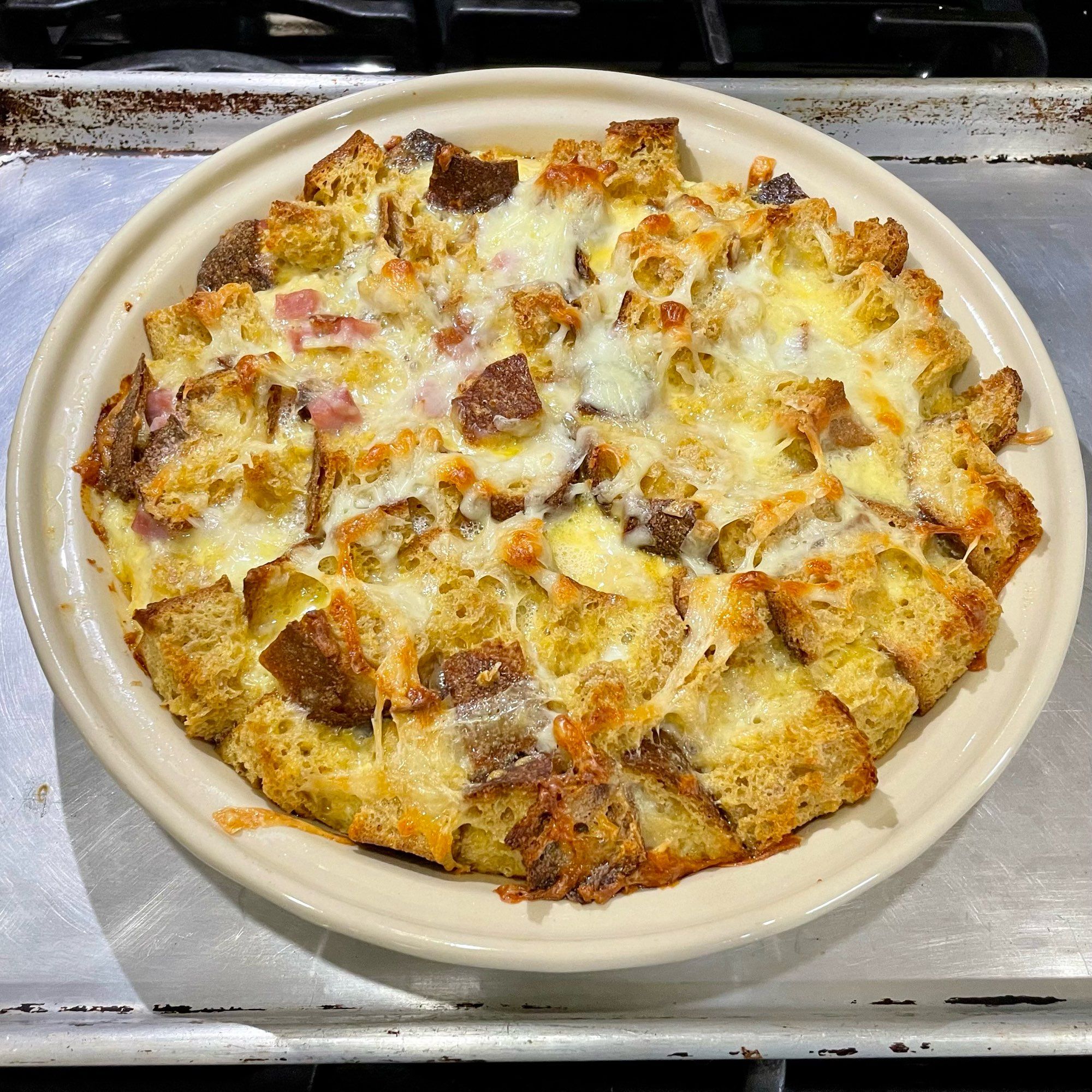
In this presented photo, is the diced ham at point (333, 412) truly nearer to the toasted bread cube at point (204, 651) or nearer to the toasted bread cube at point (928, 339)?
the toasted bread cube at point (204, 651)

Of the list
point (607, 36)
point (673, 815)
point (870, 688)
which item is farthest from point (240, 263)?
point (607, 36)

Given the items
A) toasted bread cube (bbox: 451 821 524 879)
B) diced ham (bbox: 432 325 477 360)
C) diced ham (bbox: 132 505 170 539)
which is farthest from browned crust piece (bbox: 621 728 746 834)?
diced ham (bbox: 132 505 170 539)

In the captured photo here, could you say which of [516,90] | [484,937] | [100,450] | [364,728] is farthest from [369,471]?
[516,90]

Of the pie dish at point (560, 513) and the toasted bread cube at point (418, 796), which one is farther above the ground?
the pie dish at point (560, 513)

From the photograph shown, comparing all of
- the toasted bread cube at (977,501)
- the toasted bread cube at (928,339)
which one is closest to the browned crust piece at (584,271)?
the toasted bread cube at (928,339)

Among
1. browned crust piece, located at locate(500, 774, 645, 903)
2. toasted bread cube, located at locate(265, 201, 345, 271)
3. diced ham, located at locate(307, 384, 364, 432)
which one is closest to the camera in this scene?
browned crust piece, located at locate(500, 774, 645, 903)

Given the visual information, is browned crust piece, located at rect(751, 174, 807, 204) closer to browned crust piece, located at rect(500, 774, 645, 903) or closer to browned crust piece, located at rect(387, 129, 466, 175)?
browned crust piece, located at rect(387, 129, 466, 175)
